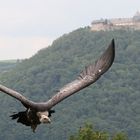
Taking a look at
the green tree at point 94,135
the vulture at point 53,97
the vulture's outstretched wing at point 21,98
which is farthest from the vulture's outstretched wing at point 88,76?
the green tree at point 94,135

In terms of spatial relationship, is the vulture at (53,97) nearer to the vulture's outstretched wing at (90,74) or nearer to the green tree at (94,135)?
the vulture's outstretched wing at (90,74)

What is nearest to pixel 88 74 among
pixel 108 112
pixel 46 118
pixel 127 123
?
pixel 46 118

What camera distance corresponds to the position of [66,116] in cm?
17562

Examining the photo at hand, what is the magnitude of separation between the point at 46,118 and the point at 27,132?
150 m

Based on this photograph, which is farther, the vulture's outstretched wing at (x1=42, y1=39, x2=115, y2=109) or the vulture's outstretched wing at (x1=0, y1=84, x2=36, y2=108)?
the vulture's outstretched wing at (x1=42, y1=39, x2=115, y2=109)

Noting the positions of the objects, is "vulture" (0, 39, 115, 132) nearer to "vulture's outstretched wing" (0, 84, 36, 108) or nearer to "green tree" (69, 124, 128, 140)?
"vulture's outstretched wing" (0, 84, 36, 108)

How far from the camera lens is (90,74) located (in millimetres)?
14289

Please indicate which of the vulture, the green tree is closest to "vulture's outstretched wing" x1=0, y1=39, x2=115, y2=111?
the vulture

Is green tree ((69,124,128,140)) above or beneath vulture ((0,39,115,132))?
beneath

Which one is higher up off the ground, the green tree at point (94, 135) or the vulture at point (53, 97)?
the vulture at point (53, 97)

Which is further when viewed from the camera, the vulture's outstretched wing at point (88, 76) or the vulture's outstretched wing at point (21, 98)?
the vulture's outstretched wing at point (88, 76)

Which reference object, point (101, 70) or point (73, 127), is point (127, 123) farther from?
point (101, 70)

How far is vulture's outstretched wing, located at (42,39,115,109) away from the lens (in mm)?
13594

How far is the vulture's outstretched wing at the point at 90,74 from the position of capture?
44.6 ft
